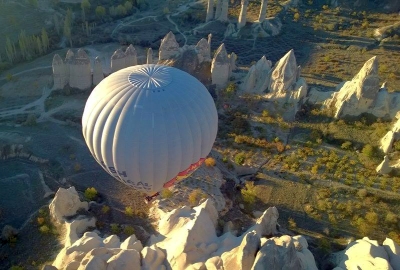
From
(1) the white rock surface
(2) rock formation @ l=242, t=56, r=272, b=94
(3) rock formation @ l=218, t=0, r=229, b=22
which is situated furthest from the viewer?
(3) rock formation @ l=218, t=0, r=229, b=22

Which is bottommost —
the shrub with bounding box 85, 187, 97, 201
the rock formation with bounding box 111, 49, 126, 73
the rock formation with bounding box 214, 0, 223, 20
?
the shrub with bounding box 85, 187, 97, 201

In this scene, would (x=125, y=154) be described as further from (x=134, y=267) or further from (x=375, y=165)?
(x=375, y=165)

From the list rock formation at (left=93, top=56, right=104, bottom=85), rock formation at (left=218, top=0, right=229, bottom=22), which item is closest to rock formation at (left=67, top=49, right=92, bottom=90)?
rock formation at (left=93, top=56, right=104, bottom=85)

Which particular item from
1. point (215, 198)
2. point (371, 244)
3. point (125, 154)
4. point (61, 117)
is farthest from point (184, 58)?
point (371, 244)

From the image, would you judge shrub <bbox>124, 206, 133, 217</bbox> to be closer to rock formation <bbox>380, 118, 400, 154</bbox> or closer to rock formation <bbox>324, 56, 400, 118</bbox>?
rock formation <bbox>324, 56, 400, 118</bbox>

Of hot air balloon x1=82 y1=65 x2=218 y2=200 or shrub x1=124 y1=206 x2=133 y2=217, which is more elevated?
hot air balloon x1=82 y1=65 x2=218 y2=200
